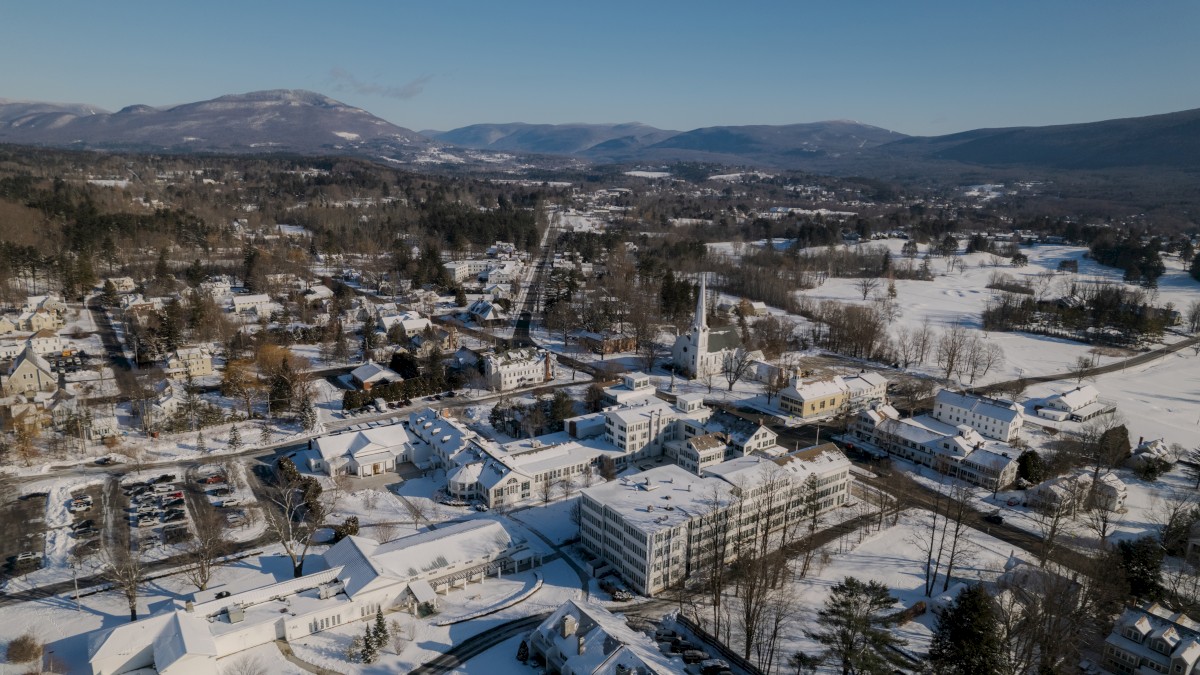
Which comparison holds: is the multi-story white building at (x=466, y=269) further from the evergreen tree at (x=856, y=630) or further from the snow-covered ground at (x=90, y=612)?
the evergreen tree at (x=856, y=630)

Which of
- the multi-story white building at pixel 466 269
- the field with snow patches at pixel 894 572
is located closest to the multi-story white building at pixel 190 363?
the multi-story white building at pixel 466 269

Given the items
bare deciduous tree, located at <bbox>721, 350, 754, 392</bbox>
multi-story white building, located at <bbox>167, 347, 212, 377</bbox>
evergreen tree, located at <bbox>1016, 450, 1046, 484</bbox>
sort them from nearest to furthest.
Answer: evergreen tree, located at <bbox>1016, 450, 1046, 484</bbox>
multi-story white building, located at <bbox>167, 347, 212, 377</bbox>
bare deciduous tree, located at <bbox>721, 350, 754, 392</bbox>

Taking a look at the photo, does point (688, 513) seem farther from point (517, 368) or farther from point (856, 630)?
point (517, 368)

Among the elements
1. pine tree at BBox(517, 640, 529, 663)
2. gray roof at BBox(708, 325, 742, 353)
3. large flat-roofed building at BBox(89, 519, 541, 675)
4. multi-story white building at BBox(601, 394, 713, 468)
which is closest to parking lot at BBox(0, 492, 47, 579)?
large flat-roofed building at BBox(89, 519, 541, 675)

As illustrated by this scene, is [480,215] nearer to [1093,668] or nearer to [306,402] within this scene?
[306,402]

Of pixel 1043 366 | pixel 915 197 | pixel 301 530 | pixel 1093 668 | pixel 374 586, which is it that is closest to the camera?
pixel 1093 668

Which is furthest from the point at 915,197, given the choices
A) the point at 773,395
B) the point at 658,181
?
the point at 773,395

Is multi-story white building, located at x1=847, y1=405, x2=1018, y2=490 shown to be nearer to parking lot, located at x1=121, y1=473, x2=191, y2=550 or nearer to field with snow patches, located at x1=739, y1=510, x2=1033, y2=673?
field with snow patches, located at x1=739, y1=510, x2=1033, y2=673
